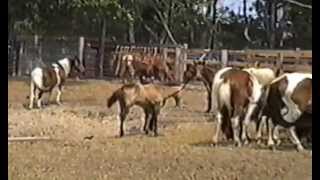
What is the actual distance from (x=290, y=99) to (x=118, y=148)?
0.89 metres

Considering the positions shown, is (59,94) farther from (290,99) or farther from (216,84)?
(290,99)

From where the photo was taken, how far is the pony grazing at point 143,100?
344 centimetres

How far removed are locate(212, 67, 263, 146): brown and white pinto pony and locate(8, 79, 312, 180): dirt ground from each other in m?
0.06

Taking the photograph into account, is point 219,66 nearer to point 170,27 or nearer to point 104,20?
point 170,27

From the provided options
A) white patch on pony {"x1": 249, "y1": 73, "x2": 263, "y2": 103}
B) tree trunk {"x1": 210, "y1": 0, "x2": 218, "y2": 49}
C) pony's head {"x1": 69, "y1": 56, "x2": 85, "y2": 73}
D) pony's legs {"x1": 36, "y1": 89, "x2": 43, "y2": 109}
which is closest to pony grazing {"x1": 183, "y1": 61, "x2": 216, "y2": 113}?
tree trunk {"x1": 210, "y1": 0, "x2": 218, "y2": 49}

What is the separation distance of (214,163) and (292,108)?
0.48m

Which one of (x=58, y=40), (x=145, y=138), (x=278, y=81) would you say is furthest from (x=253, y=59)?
(x=58, y=40)

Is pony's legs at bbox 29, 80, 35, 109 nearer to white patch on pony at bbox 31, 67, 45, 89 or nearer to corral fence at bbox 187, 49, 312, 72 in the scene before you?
white patch on pony at bbox 31, 67, 45, 89

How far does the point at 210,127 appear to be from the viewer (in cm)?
345

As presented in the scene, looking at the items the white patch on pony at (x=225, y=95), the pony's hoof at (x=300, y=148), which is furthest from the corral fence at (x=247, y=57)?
the pony's hoof at (x=300, y=148)

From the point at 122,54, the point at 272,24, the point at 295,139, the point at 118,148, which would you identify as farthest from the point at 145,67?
the point at 295,139

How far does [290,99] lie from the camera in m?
3.33

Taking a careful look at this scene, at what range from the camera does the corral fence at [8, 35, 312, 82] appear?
3.32 m

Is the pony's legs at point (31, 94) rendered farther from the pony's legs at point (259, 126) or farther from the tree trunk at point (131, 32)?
the pony's legs at point (259, 126)
